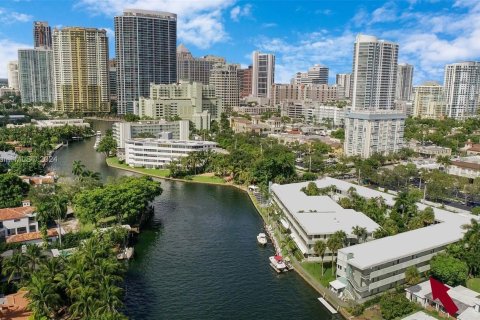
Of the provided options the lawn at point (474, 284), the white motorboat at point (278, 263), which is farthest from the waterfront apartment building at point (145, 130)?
the lawn at point (474, 284)

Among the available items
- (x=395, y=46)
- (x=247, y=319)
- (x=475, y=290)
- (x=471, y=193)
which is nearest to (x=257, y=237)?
(x=247, y=319)

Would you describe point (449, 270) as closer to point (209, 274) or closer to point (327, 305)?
point (327, 305)

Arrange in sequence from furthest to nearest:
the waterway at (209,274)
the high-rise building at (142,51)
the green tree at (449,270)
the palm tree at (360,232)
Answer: the high-rise building at (142,51) < the palm tree at (360,232) < the green tree at (449,270) < the waterway at (209,274)

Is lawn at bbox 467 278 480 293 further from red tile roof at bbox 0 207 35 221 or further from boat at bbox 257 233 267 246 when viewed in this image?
red tile roof at bbox 0 207 35 221

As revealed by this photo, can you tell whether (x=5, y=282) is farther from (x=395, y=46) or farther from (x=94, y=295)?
(x=395, y=46)

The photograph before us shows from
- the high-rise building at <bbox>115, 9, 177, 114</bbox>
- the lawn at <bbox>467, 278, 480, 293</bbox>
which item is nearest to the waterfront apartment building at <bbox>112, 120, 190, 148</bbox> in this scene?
the high-rise building at <bbox>115, 9, 177, 114</bbox>

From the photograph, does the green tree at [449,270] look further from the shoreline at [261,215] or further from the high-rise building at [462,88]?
the high-rise building at [462,88]
